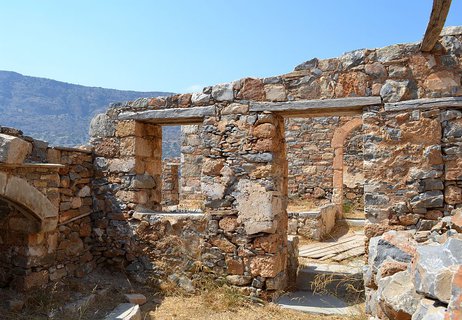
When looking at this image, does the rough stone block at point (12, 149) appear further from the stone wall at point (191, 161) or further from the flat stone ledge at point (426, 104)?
the stone wall at point (191, 161)

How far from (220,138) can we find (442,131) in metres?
2.58

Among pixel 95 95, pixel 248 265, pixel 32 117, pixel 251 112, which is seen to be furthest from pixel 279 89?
pixel 95 95

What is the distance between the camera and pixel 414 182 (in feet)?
14.0

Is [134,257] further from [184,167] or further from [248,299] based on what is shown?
[184,167]

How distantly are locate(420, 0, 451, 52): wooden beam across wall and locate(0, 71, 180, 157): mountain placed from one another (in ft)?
114

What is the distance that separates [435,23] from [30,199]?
177 inches

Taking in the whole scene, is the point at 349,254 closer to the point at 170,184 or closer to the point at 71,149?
the point at 71,149

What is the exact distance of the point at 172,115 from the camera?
5.28 metres

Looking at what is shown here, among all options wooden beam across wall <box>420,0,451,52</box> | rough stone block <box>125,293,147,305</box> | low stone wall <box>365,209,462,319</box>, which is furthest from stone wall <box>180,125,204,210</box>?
low stone wall <box>365,209,462,319</box>

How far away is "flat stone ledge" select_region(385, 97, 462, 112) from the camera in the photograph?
4113 mm

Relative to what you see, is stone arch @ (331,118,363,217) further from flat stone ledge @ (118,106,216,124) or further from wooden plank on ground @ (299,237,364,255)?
flat stone ledge @ (118,106,216,124)

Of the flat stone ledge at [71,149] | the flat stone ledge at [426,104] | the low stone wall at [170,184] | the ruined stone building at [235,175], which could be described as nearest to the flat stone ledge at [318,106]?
the ruined stone building at [235,175]

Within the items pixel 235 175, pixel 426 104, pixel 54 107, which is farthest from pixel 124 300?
pixel 54 107

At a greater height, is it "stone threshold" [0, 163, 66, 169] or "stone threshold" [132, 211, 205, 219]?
"stone threshold" [0, 163, 66, 169]
